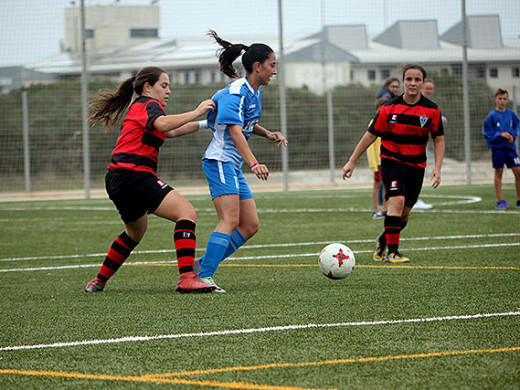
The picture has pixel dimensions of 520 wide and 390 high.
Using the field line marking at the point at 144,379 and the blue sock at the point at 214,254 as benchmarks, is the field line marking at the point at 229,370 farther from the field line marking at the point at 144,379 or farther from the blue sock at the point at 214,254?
the blue sock at the point at 214,254

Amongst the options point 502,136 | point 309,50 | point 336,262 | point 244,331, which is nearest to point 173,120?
point 336,262

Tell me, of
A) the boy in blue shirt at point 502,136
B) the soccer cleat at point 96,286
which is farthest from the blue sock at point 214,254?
the boy in blue shirt at point 502,136

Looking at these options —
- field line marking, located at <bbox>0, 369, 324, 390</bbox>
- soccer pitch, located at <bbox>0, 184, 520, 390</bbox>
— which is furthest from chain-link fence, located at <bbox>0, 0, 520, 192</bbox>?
field line marking, located at <bbox>0, 369, 324, 390</bbox>

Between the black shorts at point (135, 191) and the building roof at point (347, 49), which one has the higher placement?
the building roof at point (347, 49)

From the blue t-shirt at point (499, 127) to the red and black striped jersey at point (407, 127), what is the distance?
20.0 feet

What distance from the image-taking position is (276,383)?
310 cm

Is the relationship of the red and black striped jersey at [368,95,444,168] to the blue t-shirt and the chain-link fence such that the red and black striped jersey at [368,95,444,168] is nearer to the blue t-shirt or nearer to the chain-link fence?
the blue t-shirt

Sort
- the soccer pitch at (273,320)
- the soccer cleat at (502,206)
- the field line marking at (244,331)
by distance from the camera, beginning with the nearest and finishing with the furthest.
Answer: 1. the soccer pitch at (273,320)
2. the field line marking at (244,331)
3. the soccer cleat at (502,206)

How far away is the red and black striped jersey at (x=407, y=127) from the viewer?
281 inches

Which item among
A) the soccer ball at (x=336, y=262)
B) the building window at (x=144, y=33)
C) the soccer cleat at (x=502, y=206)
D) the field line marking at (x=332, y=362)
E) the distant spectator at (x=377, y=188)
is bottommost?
the field line marking at (x=332, y=362)

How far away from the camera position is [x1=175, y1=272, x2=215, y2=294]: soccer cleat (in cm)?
547

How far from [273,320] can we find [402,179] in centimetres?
321

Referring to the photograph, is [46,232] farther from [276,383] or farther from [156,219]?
[276,383]

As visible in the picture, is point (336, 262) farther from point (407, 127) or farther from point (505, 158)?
point (505, 158)
